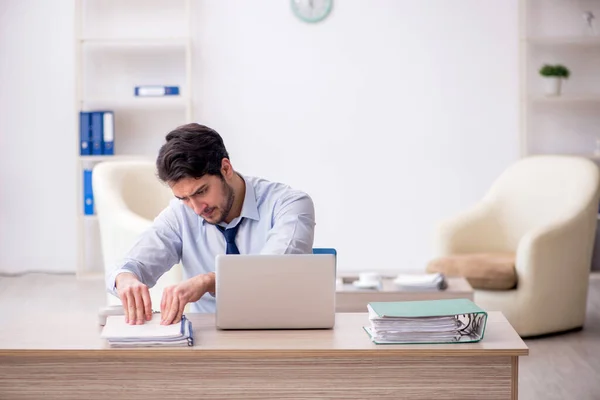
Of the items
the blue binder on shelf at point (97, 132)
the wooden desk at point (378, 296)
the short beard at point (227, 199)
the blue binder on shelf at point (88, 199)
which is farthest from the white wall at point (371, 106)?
the short beard at point (227, 199)

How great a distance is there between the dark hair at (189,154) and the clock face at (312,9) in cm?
396

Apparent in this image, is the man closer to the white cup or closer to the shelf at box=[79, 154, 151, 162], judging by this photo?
the white cup

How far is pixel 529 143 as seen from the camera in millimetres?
6398

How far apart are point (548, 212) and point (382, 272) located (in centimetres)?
167

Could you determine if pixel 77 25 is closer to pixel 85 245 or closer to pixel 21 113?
pixel 21 113

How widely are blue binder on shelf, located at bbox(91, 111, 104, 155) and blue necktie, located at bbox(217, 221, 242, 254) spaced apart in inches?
147

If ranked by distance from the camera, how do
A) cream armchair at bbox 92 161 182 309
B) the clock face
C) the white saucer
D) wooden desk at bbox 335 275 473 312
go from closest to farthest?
wooden desk at bbox 335 275 473 312, the white saucer, cream armchair at bbox 92 161 182 309, the clock face

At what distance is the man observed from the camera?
103 inches

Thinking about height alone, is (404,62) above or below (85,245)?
above

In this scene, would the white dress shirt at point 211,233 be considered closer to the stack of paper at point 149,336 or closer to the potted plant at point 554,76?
the stack of paper at point 149,336

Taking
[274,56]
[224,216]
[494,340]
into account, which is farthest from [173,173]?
[274,56]

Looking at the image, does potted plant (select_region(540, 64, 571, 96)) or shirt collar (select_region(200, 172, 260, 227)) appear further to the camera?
potted plant (select_region(540, 64, 571, 96))

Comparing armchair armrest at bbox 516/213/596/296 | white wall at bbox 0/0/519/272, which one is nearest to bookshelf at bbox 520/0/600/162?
white wall at bbox 0/0/519/272

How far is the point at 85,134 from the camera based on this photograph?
638 cm
